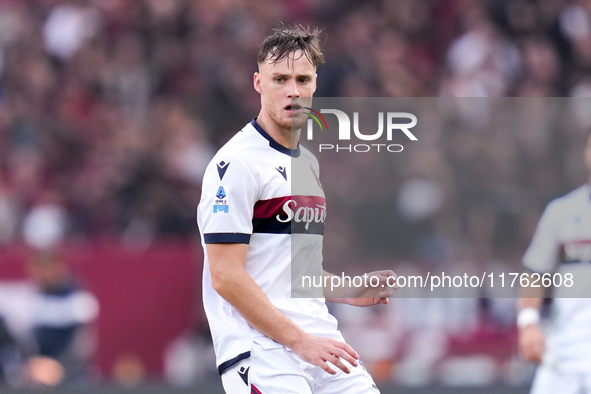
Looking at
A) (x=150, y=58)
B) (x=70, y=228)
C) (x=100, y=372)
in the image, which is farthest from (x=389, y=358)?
(x=150, y=58)

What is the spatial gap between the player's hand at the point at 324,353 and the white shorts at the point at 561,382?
1892 millimetres

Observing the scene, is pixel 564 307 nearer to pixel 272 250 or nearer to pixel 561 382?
pixel 561 382

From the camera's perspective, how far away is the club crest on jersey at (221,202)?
397cm

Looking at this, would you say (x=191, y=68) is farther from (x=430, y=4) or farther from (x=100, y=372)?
(x=100, y=372)

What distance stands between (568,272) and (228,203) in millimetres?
2353

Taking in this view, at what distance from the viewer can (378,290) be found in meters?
4.36

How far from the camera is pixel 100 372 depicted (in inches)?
367

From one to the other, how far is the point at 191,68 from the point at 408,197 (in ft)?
18.0

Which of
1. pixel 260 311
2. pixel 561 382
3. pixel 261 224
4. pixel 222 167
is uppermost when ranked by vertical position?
pixel 222 167

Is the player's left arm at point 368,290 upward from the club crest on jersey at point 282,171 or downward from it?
downward

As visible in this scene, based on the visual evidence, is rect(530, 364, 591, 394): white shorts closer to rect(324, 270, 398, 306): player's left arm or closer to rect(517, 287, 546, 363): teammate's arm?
rect(517, 287, 546, 363): teammate's arm

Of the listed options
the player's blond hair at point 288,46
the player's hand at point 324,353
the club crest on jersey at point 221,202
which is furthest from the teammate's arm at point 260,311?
the player's blond hair at point 288,46

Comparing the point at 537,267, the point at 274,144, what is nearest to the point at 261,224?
the point at 274,144

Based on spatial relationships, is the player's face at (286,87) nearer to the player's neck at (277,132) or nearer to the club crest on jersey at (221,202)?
the player's neck at (277,132)
